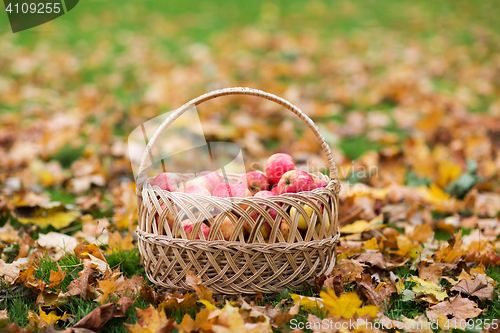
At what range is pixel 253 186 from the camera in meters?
1.82

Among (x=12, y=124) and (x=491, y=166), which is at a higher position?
(x=12, y=124)

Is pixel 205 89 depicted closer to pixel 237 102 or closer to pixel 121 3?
pixel 237 102

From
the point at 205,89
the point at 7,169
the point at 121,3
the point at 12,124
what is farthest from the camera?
the point at 121,3

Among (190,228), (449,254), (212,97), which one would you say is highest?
(212,97)

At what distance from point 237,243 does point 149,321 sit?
15.5 inches

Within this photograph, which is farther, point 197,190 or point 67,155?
point 67,155

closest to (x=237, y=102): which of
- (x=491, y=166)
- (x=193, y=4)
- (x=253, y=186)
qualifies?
(x=491, y=166)

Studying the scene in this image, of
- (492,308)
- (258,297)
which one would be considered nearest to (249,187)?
(258,297)

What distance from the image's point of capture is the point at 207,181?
1.74 m

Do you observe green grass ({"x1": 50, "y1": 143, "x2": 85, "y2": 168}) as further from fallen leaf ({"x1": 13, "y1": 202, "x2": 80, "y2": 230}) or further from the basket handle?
the basket handle

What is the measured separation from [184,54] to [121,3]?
494 centimetres

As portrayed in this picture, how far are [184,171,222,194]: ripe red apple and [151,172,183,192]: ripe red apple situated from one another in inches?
1.7

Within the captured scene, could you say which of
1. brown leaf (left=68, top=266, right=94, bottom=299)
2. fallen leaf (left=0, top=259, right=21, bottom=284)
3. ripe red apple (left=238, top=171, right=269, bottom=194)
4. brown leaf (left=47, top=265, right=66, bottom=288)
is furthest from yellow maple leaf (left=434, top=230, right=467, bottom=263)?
fallen leaf (left=0, top=259, right=21, bottom=284)

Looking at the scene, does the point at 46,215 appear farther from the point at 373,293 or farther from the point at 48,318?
the point at 373,293
